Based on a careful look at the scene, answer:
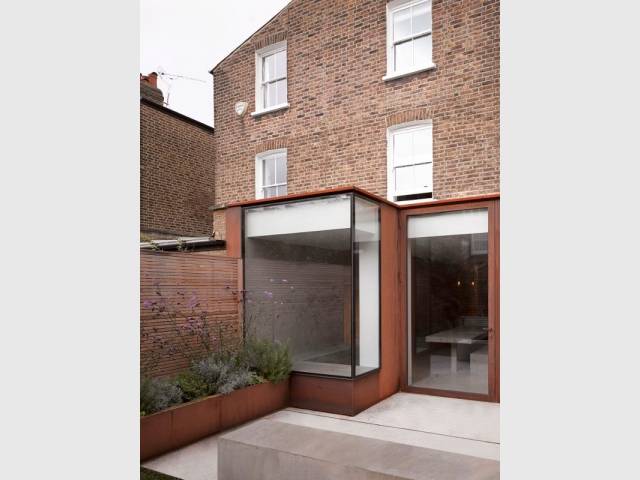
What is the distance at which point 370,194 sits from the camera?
7.08 metres

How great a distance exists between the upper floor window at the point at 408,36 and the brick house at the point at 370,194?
0.03 meters

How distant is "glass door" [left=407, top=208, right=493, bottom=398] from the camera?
741 cm

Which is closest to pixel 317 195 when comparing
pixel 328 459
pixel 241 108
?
pixel 328 459

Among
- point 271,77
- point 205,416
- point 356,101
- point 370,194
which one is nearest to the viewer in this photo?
point 205,416

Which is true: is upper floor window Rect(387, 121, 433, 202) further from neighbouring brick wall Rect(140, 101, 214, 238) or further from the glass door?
neighbouring brick wall Rect(140, 101, 214, 238)

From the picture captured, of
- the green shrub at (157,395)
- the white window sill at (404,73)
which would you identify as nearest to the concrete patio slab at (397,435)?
the green shrub at (157,395)

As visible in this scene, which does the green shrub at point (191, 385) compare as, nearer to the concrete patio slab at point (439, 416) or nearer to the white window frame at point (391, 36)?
the concrete patio slab at point (439, 416)

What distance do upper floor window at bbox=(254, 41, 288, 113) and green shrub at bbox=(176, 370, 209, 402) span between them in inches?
265

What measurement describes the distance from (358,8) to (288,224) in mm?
5298

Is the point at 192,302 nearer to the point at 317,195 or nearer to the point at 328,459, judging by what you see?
the point at 317,195

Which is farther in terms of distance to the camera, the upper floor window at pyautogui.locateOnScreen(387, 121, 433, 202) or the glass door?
the upper floor window at pyautogui.locateOnScreen(387, 121, 433, 202)

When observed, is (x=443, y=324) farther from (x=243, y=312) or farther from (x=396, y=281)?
(x=243, y=312)

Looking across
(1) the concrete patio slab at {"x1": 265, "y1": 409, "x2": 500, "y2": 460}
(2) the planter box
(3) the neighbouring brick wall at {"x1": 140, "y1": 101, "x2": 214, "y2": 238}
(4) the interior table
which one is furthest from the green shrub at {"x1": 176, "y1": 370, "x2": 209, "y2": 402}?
(3) the neighbouring brick wall at {"x1": 140, "y1": 101, "x2": 214, "y2": 238}

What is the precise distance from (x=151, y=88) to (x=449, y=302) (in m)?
11.3
